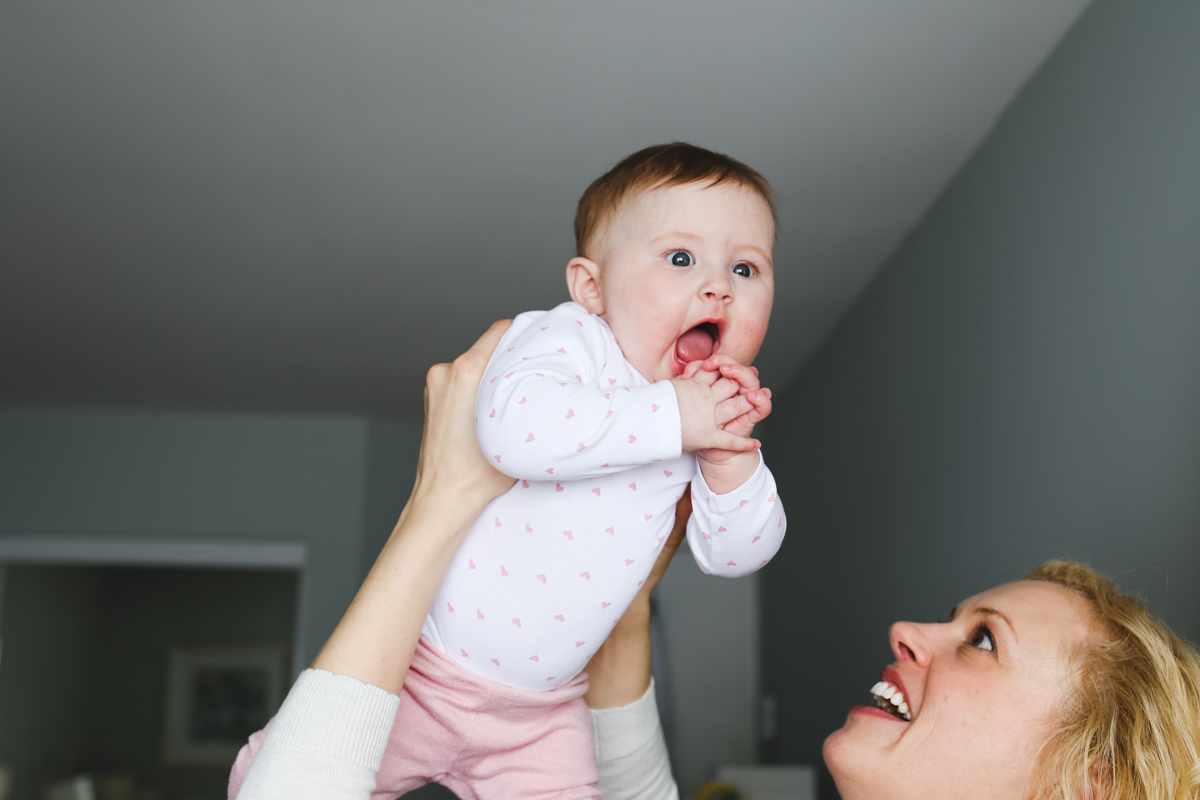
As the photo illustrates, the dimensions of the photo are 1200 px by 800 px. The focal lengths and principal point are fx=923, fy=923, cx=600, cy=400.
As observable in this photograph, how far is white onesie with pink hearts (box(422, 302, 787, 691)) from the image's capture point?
3.02 feet

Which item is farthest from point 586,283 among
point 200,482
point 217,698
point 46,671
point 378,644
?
point 217,698

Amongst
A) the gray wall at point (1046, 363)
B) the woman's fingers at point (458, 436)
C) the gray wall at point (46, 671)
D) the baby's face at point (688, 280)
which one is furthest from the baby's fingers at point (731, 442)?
the gray wall at point (46, 671)

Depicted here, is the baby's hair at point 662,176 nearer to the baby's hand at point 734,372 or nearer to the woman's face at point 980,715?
the baby's hand at point 734,372

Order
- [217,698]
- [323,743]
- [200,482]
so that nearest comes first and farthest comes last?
1. [323,743]
2. [200,482]
3. [217,698]

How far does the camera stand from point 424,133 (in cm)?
213

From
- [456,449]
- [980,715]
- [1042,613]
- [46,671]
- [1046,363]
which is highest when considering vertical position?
[1046,363]

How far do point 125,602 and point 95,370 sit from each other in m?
2.62

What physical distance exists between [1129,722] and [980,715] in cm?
14

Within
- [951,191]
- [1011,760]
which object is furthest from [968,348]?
[1011,760]

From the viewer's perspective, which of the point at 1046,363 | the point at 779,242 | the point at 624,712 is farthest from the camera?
the point at 779,242

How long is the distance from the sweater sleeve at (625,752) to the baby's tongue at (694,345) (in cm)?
48

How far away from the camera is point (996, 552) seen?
2.02 metres

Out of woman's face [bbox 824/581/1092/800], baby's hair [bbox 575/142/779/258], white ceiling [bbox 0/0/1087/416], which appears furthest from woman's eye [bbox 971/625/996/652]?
white ceiling [bbox 0/0/1087/416]

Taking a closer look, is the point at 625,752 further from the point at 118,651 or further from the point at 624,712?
the point at 118,651
